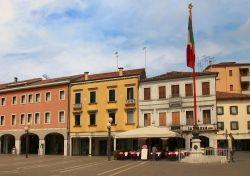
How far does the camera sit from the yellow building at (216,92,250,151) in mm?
62125

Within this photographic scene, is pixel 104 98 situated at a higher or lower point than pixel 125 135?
higher

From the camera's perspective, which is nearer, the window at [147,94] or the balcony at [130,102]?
the window at [147,94]

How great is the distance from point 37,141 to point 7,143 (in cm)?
550

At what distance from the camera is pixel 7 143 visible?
2432 inches

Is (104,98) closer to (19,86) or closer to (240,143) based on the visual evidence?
(19,86)

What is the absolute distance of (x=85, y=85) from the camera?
52.3 metres

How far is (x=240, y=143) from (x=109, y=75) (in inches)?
1013

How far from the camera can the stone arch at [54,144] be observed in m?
56.5

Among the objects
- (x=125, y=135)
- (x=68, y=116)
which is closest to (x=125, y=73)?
(x=68, y=116)

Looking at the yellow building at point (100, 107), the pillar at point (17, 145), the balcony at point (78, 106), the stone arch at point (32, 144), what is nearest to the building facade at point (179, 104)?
the yellow building at point (100, 107)

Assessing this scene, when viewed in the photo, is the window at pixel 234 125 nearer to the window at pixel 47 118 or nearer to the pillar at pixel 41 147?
the window at pixel 47 118

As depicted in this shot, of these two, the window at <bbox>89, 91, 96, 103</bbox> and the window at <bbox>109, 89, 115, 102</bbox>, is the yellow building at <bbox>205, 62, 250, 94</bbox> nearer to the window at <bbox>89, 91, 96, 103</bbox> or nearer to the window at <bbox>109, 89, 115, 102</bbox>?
the window at <bbox>109, 89, 115, 102</bbox>

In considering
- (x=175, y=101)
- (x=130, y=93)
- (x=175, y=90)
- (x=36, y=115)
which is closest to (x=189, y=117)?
(x=175, y=101)

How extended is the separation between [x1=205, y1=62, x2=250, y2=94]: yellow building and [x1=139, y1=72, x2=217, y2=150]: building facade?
29.7 meters
